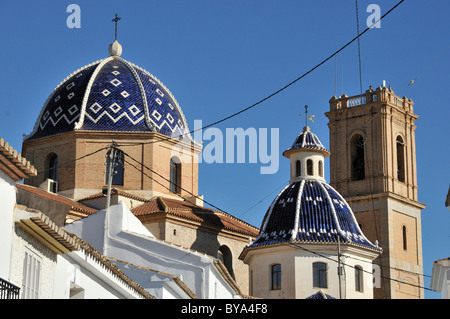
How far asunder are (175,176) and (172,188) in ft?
1.53

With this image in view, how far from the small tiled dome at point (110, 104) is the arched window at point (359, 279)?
25.7 ft

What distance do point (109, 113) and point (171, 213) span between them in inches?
191

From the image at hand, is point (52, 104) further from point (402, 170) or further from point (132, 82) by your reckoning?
point (402, 170)

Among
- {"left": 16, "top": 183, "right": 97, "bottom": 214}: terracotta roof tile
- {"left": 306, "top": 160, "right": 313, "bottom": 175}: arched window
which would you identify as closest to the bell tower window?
{"left": 306, "top": 160, "right": 313, "bottom": 175}: arched window

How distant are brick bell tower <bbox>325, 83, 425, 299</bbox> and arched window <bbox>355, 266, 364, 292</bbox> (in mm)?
14178

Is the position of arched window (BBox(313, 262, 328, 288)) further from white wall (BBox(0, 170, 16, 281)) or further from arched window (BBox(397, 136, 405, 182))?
A: white wall (BBox(0, 170, 16, 281))

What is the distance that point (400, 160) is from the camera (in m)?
54.3

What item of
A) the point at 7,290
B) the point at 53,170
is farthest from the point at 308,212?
the point at 7,290

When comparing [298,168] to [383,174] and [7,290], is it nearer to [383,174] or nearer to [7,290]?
[383,174]

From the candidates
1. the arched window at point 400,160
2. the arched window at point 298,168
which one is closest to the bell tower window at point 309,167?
the arched window at point 298,168

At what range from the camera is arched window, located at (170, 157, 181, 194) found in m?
38.0

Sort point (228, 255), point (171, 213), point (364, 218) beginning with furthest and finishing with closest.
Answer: point (364, 218), point (228, 255), point (171, 213)

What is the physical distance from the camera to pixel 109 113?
3762 cm
